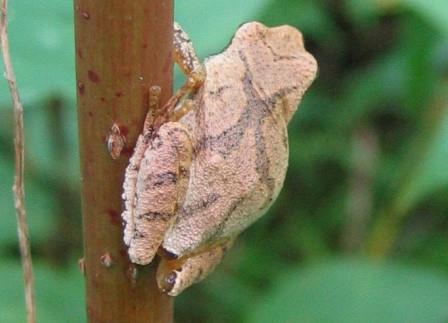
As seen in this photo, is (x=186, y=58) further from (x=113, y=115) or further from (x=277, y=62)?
(x=113, y=115)

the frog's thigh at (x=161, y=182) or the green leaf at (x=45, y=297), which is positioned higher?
the frog's thigh at (x=161, y=182)

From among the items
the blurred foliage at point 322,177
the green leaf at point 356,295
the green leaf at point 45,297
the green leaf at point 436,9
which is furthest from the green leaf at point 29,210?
the green leaf at point 436,9

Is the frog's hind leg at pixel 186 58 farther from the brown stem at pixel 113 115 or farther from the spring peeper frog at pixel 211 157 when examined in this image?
the brown stem at pixel 113 115

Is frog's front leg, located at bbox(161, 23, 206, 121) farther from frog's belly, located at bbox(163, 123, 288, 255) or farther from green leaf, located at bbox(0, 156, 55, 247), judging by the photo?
green leaf, located at bbox(0, 156, 55, 247)

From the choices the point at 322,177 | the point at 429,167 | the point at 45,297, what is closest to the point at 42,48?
the point at 45,297

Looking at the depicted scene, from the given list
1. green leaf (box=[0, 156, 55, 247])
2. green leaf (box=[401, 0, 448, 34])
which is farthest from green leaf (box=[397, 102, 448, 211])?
green leaf (box=[0, 156, 55, 247])

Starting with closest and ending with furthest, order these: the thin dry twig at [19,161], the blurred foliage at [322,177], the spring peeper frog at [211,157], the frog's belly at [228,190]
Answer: the thin dry twig at [19,161] < the spring peeper frog at [211,157] < the frog's belly at [228,190] < the blurred foliage at [322,177]

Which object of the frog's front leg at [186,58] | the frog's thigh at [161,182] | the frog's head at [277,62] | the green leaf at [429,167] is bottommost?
the green leaf at [429,167]
